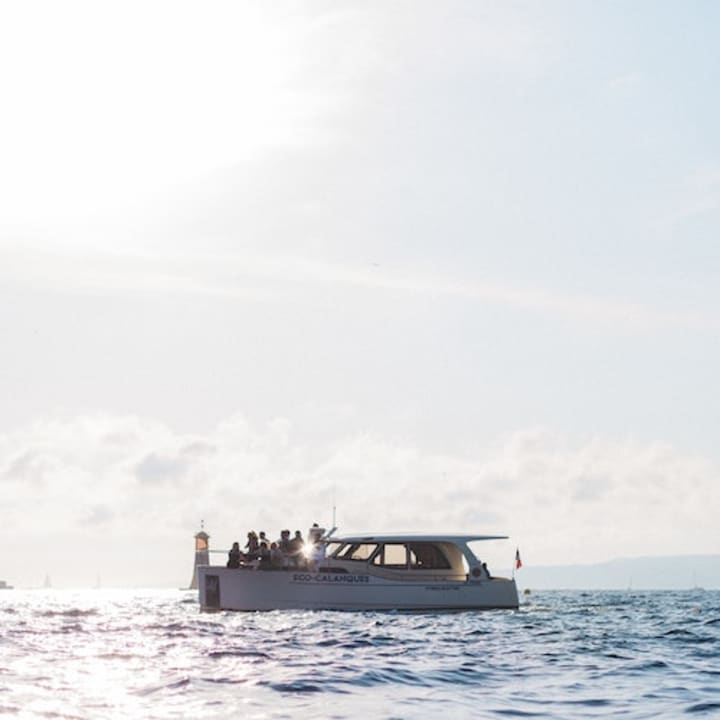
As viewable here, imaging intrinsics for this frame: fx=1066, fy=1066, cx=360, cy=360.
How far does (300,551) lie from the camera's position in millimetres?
38969

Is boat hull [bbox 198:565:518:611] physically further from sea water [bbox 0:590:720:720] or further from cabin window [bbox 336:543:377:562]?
sea water [bbox 0:590:720:720]

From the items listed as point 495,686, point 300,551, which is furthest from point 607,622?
point 495,686

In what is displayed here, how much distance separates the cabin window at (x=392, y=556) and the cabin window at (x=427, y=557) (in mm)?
330

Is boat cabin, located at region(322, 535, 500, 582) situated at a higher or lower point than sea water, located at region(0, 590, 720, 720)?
higher

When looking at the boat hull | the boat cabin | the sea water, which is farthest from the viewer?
the boat cabin

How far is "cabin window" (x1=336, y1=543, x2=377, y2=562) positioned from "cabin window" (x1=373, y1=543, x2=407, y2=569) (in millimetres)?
299

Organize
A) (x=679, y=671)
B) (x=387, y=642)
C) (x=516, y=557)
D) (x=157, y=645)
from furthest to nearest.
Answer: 1. (x=516, y=557)
2. (x=387, y=642)
3. (x=157, y=645)
4. (x=679, y=671)

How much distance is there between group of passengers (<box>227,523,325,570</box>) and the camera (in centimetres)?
3847

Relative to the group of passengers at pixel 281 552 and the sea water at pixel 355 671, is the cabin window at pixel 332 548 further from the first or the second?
the sea water at pixel 355 671

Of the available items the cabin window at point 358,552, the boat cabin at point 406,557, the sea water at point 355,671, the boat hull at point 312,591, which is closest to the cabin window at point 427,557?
the boat cabin at point 406,557

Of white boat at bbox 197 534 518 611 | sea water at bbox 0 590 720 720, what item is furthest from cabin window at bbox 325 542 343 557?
sea water at bbox 0 590 720 720

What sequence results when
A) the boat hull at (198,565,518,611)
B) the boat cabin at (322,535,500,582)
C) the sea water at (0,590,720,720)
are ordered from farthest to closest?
1. the boat cabin at (322,535,500,582)
2. the boat hull at (198,565,518,611)
3. the sea water at (0,590,720,720)

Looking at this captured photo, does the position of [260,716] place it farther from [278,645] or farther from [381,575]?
[381,575]

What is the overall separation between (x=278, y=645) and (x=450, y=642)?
14.0 ft
